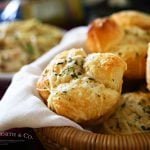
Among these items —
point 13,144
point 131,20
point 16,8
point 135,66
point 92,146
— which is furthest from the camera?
point 16,8

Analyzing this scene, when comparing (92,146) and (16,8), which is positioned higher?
(16,8)

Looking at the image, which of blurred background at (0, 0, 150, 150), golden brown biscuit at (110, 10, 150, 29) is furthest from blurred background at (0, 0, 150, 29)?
golden brown biscuit at (110, 10, 150, 29)

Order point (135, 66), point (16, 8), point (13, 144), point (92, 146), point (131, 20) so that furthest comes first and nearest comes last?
point (16, 8) → point (131, 20) → point (135, 66) → point (13, 144) → point (92, 146)

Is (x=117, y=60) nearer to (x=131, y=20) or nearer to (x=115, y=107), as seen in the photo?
(x=115, y=107)

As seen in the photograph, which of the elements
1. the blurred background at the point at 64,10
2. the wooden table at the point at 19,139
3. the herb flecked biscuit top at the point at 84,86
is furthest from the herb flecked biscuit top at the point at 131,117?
the blurred background at the point at 64,10

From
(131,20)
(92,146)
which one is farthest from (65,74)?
(131,20)

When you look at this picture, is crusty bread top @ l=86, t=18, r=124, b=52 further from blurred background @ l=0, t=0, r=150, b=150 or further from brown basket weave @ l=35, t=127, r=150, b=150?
blurred background @ l=0, t=0, r=150, b=150
